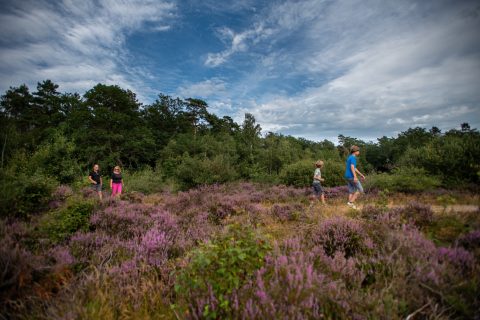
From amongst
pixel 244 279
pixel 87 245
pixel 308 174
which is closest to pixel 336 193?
pixel 308 174

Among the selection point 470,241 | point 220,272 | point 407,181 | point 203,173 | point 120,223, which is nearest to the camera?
point 220,272

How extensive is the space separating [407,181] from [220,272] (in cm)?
1211

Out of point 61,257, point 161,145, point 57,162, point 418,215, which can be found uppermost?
point 161,145

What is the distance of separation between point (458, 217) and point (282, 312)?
443cm

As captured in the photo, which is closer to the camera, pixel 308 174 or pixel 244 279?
pixel 244 279

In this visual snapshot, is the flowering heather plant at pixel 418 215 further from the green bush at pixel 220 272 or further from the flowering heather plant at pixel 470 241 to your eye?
the green bush at pixel 220 272

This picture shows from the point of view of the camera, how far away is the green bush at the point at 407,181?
10148 millimetres

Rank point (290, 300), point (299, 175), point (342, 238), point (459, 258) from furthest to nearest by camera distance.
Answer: point (299, 175) < point (342, 238) < point (459, 258) < point (290, 300)

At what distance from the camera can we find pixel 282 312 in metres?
1.70

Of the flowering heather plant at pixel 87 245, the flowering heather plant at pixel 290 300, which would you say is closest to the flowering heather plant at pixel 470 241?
the flowering heather plant at pixel 290 300

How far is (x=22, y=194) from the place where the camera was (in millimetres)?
5082

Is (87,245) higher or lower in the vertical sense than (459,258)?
lower

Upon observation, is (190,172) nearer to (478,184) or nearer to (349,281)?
(349,281)

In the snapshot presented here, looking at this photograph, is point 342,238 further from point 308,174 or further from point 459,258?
point 308,174
